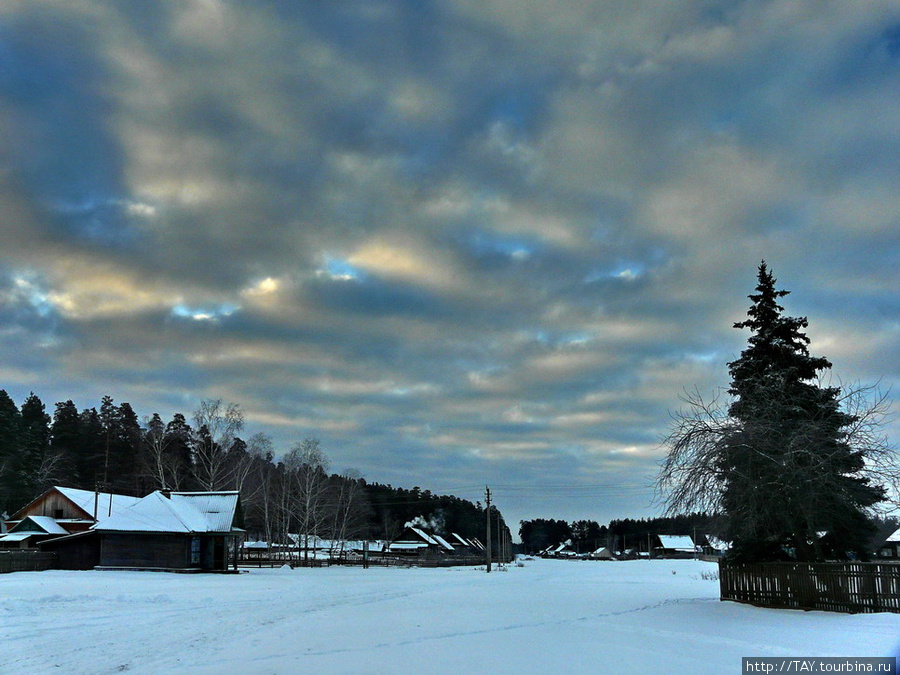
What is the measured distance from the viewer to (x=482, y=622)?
19.2m

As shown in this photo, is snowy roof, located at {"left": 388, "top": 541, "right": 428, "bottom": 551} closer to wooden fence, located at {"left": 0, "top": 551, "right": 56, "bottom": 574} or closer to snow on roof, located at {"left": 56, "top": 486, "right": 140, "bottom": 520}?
snow on roof, located at {"left": 56, "top": 486, "right": 140, "bottom": 520}

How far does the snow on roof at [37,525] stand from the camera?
5884 cm

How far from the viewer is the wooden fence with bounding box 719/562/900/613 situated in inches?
752

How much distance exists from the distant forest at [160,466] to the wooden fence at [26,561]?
52.1 ft

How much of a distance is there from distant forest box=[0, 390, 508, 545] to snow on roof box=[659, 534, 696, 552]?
78.6 metres

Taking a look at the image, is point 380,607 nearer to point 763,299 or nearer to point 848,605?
point 848,605

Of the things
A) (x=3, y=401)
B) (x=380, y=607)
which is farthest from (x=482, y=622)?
(x=3, y=401)

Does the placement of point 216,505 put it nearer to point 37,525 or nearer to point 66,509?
point 37,525

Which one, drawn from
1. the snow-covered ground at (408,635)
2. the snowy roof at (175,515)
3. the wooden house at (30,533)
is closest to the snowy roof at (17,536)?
the wooden house at (30,533)

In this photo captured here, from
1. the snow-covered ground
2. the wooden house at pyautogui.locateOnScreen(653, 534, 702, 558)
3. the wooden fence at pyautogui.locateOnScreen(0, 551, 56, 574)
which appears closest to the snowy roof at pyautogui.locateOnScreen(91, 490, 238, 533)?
the wooden fence at pyautogui.locateOnScreen(0, 551, 56, 574)

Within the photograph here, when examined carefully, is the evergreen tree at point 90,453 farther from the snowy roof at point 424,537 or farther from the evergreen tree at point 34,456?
the snowy roof at point 424,537

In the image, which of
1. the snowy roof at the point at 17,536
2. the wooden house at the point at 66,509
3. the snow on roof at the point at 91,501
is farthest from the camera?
the snow on roof at the point at 91,501

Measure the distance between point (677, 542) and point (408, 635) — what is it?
6420 inches

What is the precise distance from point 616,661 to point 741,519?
1232 centimetres
